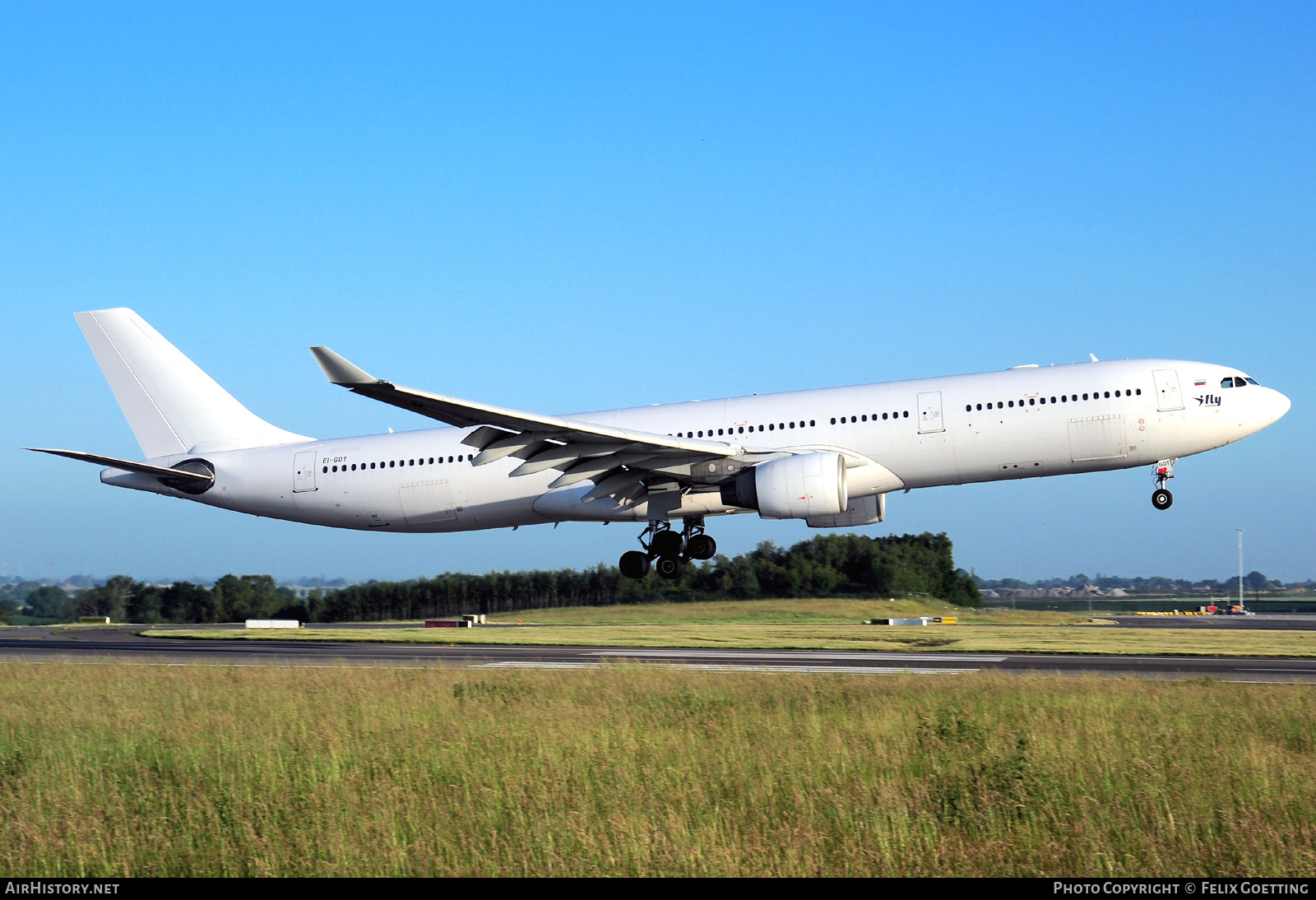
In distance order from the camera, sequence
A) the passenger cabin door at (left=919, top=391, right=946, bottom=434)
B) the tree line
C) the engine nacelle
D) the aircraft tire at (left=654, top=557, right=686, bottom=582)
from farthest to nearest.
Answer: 1. the tree line
2. the aircraft tire at (left=654, top=557, right=686, bottom=582)
3. the passenger cabin door at (left=919, top=391, right=946, bottom=434)
4. the engine nacelle

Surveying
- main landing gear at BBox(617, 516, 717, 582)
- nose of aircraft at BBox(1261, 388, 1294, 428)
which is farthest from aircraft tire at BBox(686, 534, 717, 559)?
nose of aircraft at BBox(1261, 388, 1294, 428)

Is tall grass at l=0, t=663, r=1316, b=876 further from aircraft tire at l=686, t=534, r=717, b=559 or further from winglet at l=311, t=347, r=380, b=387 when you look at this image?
aircraft tire at l=686, t=534, r=717, b=559

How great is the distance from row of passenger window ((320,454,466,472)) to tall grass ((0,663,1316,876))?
47.8 feet

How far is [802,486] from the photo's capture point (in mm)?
27562

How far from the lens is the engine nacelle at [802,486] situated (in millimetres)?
27516

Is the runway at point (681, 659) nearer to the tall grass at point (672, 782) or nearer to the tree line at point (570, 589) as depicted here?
the tall grass at point (672, 782)

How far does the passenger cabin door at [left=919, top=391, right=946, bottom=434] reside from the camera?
28469 millimetres

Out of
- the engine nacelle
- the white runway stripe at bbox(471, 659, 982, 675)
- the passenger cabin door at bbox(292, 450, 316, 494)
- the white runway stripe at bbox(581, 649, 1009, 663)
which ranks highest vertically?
the passenger cabin door at bbox(292, 450, 316, 494)

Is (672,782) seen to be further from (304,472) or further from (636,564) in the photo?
(304,472)

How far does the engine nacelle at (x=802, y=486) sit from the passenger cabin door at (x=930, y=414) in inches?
94.3
